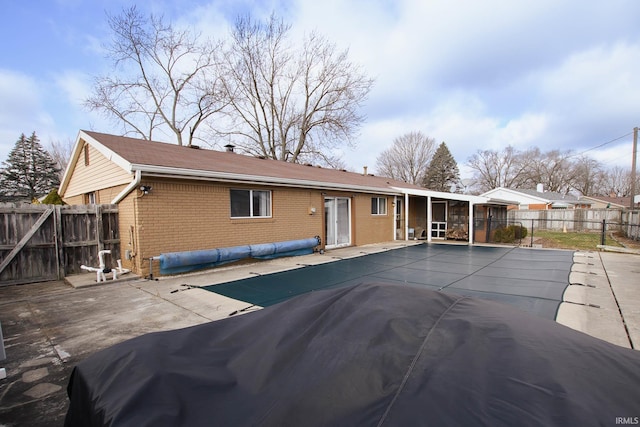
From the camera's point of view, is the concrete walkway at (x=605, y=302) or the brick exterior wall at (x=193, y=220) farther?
the brick exterior wall at (x=193, y=220)

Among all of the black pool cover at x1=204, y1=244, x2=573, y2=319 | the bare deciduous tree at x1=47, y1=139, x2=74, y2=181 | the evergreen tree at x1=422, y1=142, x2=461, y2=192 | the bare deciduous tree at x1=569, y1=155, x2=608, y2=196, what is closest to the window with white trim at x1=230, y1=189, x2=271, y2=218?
the black pool cover at x1=204, y1=244, x2=573, y2=319

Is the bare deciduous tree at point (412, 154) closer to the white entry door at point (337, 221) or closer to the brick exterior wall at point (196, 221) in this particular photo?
the white entry door at point (337, 221)

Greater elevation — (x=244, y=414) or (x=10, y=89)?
(x=10, y=89)

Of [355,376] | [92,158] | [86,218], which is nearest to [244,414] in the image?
[355,376]

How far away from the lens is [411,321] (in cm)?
150

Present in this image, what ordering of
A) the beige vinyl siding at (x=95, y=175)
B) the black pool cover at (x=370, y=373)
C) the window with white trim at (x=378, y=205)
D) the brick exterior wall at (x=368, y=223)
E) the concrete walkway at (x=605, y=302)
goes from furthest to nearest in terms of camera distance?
the window with white trim at (x=378, y=205)
the brick exterior wall at (x=368, y=223)
the beige vinyl siding at (x=95, y=175)
the concrete walkway at (x=605, y=302)
the black pool cover at (x=370, y=373)

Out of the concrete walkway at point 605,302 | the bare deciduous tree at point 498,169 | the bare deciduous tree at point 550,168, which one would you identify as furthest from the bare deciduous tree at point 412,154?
the concrete walkway at point 605,302

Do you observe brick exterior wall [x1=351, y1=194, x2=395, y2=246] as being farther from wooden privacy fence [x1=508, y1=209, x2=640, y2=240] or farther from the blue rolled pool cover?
wooden privacy fence [x1=508, y1=209, x2=640, y2=240]

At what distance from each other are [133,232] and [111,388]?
20.4 feet

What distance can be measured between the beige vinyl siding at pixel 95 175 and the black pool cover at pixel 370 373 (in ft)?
21.6

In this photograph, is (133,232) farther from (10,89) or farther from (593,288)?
(10,89)

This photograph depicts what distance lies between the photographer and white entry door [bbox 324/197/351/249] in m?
11.2

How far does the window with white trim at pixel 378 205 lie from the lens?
520 inches

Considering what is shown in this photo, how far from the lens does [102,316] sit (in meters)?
4.33
